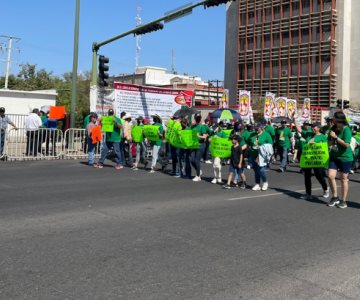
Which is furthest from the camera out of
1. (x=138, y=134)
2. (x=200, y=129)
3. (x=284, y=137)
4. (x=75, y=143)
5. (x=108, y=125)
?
(x=75, y=143)

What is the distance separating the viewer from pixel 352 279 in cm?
505

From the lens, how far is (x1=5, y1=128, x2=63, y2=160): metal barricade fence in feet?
56.3

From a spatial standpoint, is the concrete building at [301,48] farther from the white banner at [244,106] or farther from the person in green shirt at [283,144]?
the person in green shirt at [283,144]

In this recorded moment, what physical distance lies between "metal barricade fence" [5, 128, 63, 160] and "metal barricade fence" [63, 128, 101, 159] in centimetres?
37

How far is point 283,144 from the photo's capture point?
17.2 m

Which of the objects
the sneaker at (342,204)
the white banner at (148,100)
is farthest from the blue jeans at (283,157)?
the sneaker at (342,204)

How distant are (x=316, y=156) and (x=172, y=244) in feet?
16.8

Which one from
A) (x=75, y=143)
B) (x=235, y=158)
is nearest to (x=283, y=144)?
(x=235, y=158)

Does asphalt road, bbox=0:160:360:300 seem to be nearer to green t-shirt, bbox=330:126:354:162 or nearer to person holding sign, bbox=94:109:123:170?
green t-shirt, bbox=330:126:354:162

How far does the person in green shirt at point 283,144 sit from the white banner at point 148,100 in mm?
5514

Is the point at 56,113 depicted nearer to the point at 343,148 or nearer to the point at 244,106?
the point at 244,106

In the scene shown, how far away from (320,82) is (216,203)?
Answer: 5298cm

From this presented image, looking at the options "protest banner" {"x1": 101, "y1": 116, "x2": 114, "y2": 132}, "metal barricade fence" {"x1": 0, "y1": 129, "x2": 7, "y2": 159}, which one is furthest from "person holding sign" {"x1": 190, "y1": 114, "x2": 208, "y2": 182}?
"metal barricade fence" {"x1": 0, "y1": 129, "x2": 7, "y2": 159}

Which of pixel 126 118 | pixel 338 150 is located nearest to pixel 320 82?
pixel 126 118
